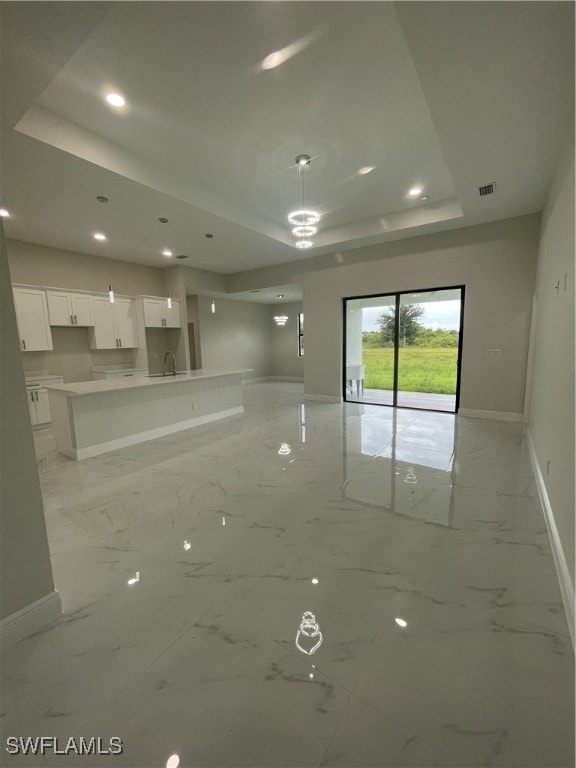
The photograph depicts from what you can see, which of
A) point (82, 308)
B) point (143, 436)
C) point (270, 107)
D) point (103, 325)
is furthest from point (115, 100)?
point (103, 325)

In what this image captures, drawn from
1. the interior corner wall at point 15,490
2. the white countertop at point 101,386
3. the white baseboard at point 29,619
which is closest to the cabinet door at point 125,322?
the white countertop at point 101,386

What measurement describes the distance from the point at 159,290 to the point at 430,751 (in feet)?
27.7

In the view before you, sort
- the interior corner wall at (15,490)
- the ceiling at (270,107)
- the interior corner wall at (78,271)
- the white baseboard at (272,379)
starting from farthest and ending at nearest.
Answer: the white baseboard at (272,379)
the interior corner wall at (78,271)
the ceiling at (270,107)
the interior corner wall at (15,490)

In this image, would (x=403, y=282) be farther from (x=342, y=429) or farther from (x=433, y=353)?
(x=342, y=429)

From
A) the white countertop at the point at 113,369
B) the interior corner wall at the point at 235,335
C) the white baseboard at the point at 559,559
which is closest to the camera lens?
the white baseboard at the point at 559,559

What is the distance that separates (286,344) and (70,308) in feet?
21.9

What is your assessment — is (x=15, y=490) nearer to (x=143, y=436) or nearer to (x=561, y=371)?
(x=143, y=436)

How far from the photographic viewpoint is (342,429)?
5.02m

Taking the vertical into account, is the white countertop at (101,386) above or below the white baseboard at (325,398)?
above

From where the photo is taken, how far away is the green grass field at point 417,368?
602 cm

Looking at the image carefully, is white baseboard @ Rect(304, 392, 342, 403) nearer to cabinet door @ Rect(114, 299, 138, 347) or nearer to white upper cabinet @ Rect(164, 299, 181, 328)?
white upper cabinet @ Rect(164, 299, 181, 328)

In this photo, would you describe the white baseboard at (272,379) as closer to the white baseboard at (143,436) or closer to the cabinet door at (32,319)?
the white baseboard at (143,436)

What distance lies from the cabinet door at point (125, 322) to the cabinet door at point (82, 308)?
0.52m

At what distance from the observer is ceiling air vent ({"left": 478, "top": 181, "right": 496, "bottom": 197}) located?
3.82 meters
